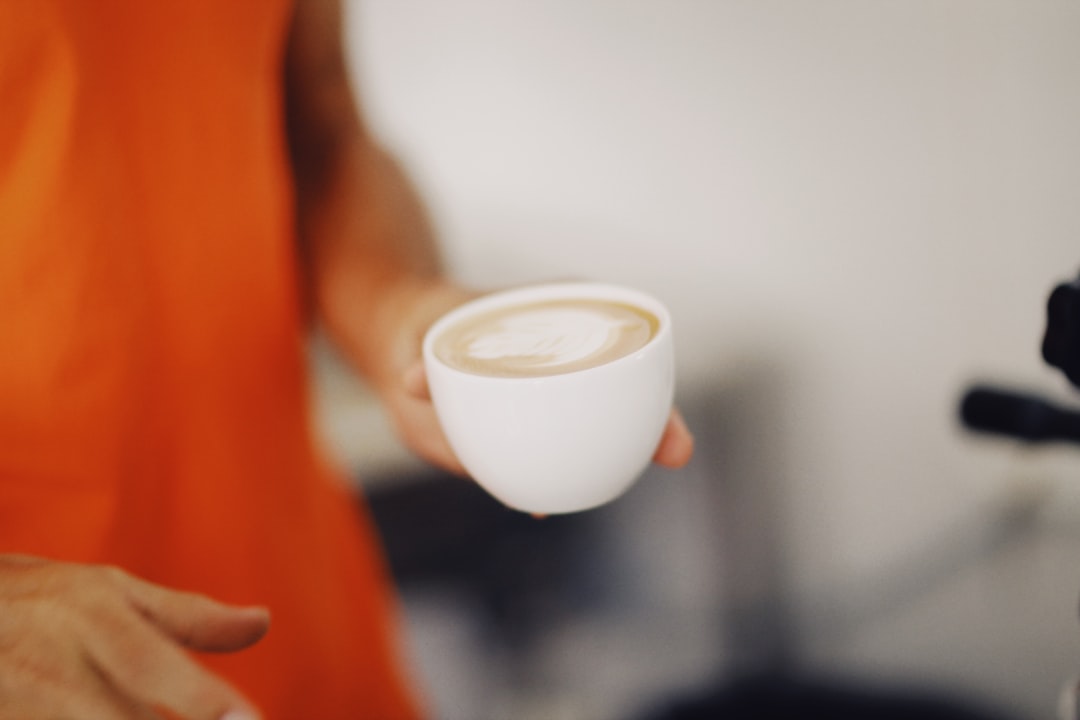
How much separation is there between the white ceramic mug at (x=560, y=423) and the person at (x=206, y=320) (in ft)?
0.16

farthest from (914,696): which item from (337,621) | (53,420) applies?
(53,420)

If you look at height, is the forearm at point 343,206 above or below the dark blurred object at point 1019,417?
above

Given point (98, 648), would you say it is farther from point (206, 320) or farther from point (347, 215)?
point (347, 215)

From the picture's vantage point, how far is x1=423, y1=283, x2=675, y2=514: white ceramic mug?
1.18ft

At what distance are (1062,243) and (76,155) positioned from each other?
3.06 ft

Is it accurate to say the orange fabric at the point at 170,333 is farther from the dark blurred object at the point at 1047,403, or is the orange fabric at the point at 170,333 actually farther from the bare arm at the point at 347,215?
the dark blurred object at the point at 1047,403

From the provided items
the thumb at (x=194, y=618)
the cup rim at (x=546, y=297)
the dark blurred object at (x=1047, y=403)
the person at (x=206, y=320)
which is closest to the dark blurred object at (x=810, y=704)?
the person at (x=206, y=320)

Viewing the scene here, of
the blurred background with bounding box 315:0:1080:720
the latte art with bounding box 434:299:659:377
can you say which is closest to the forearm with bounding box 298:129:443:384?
the latte art with bounding box 434:299:659:377

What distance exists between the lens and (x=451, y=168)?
1.12 meters

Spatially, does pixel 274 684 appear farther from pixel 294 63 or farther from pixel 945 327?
pixel 945 327

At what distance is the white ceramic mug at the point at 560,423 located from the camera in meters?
0.36

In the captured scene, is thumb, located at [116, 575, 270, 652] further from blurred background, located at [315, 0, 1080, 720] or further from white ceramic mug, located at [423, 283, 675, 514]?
blurred background, located at [315, 0, 1080, 720]

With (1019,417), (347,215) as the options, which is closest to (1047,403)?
(1019,417)

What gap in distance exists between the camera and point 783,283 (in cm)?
105
